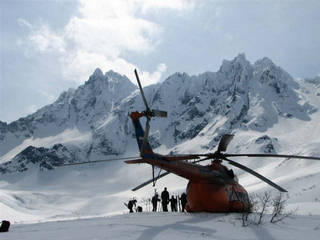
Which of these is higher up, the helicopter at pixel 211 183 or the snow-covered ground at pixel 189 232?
the helicopter at pixel 211 183

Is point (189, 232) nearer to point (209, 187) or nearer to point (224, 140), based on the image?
point (209, 187)

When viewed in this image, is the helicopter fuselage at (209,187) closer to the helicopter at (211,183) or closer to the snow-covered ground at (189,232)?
the helicopter at (211,183)

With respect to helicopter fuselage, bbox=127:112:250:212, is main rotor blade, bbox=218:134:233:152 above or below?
above

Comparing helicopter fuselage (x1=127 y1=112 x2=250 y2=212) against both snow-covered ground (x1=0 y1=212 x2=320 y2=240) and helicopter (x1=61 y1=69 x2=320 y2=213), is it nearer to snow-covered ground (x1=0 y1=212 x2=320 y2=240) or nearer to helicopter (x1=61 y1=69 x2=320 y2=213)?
helicopter (x1=61 y1=69 x2=320 y2=213)

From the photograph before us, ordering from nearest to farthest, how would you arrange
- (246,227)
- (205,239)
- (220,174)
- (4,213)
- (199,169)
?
(205,239) → (246,227) → (199,169) → (220,174) → (4,213)

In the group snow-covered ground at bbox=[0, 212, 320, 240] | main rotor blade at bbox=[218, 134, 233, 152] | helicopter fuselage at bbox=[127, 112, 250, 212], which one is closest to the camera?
snow-covered ground at bbox=[0, 212, 320, 240]

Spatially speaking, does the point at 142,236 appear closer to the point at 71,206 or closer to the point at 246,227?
the point at 246,227

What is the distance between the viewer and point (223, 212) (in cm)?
1838

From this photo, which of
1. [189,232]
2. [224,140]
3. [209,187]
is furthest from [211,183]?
[189,232]

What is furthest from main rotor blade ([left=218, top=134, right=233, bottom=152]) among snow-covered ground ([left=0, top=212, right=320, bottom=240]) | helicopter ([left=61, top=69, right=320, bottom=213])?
snow-covered ground ([left=0, top=212, right=320, bottom=240])

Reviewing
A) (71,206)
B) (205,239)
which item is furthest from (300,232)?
(71,206)

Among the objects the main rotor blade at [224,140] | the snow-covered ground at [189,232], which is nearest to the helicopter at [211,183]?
the main rotor blade at [224,140]

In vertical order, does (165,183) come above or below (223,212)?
above

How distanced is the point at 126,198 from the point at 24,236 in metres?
172
